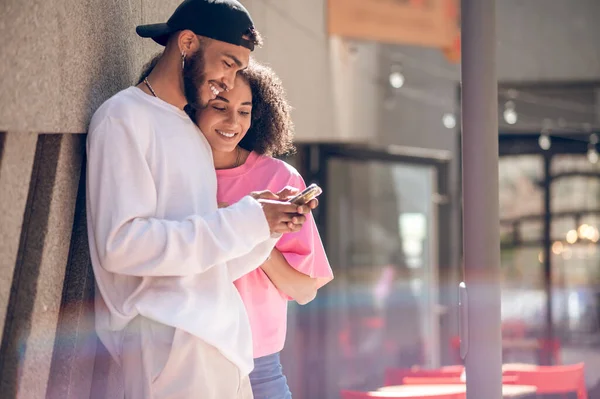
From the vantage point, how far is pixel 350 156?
32.7 ft

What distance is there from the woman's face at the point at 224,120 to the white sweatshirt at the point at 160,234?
211mm

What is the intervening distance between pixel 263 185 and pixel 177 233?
72 centimetres

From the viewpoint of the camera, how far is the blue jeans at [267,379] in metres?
2.92

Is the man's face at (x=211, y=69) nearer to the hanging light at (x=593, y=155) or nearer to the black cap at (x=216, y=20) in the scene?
the black cap at (x=216, y=20)

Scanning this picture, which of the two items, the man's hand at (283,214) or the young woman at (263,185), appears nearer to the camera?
the man's hand at (283,214)

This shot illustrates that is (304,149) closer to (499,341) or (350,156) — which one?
(350,156)

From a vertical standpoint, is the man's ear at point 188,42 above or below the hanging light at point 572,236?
below

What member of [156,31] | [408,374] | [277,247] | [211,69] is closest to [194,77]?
[211,69]

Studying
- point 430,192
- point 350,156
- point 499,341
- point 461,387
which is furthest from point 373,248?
point 499,341

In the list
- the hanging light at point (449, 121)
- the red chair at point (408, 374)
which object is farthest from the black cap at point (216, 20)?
the hanging light at point (449, 121)

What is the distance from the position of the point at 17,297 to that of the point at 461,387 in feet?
10.8

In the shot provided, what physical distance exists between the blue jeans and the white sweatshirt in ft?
1.37

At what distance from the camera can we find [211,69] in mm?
2582

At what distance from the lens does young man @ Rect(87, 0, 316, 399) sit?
7.67 ft
